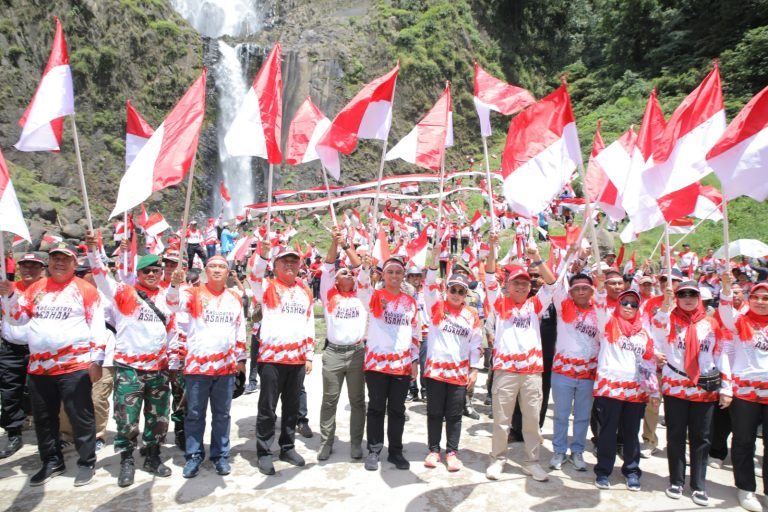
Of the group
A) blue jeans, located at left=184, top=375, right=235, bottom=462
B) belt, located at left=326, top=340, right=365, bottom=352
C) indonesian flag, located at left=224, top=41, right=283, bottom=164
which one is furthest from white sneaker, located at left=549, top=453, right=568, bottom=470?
indonesian flag, located at left=224, top=41, right=283, bottom=164

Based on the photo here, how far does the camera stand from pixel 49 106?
5.44 m

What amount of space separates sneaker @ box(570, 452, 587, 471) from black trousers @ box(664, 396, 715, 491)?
30.3 inches

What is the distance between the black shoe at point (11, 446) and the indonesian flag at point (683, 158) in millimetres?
6741

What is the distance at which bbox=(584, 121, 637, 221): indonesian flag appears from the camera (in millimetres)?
5875

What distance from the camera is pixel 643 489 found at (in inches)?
196

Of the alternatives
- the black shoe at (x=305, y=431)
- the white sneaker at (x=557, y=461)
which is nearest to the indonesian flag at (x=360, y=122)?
the black shoe at (x=305, y=431)

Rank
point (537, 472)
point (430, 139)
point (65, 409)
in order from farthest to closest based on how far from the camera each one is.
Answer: point (430, 139)
point (537, 472)
point (65, 409)

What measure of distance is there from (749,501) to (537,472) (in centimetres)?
175

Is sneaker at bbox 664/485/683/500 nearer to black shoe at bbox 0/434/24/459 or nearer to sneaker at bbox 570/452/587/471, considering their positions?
sneaker at bbox 570/452/587/471

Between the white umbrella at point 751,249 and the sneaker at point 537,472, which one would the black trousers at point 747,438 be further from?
the white umbrella at point 751,249

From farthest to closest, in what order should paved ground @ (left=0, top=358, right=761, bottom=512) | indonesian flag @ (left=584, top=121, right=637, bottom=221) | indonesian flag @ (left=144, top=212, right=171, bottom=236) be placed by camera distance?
indonesian flag @ (left=144, top=212, right=171, bottom=236)
indonesian flag @ (left=584, top=121, right=637, bottom=221)
paved ground @ (left=0, top=358, right=761, bottom=512)

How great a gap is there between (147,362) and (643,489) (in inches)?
185

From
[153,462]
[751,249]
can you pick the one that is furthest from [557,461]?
[751,249]

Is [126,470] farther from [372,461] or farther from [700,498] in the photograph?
[700,498]
